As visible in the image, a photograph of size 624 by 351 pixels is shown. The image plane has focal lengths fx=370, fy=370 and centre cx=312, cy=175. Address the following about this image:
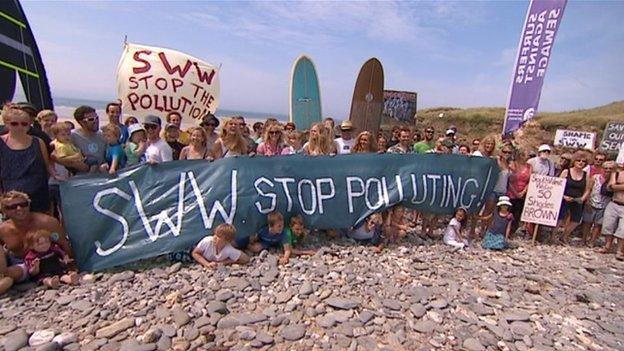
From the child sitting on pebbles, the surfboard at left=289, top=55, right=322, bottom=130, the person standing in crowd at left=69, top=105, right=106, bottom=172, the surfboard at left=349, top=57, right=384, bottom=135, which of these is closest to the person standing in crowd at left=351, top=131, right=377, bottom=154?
the child sitting on pebbles

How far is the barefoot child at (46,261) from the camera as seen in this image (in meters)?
3.65

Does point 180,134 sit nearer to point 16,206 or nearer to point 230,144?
point 230,144

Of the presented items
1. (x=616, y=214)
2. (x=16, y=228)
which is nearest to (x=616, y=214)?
(x=616, y=214)

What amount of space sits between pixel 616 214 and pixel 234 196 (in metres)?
5.81

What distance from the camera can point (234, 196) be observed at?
4.60m

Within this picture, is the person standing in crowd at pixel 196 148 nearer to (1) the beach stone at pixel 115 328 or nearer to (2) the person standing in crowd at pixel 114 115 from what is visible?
(2) the person standing in crowd at pixel 114 115

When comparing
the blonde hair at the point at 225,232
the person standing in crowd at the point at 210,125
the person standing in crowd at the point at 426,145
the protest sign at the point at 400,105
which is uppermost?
the protest sign at the point at 400,105

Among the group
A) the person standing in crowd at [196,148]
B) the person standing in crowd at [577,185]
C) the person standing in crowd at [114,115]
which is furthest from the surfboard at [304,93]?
the person standing in crowd at [577,185]

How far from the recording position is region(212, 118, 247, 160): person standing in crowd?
4.91 m

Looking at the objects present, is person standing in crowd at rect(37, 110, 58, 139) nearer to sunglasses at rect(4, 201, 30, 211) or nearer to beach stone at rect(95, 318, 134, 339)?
sunglasses at rect(4, 201, 30, 211)

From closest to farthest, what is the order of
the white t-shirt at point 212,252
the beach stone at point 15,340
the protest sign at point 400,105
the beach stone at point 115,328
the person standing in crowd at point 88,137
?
the beach stone at point 15,340 < the beach stone at point 115,328 < the white t-shirt at point 212,252 < the person standing in crowd at point 88,137 < the protest sign at point 400,105

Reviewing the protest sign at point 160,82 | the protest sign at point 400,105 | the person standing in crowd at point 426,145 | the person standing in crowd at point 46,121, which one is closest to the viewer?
the person standing in crowd at point 46,121

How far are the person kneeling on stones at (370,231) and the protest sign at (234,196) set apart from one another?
12 centimetres

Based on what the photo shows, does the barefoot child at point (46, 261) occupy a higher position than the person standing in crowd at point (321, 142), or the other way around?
the person standing in crowd at point (321, 142)
